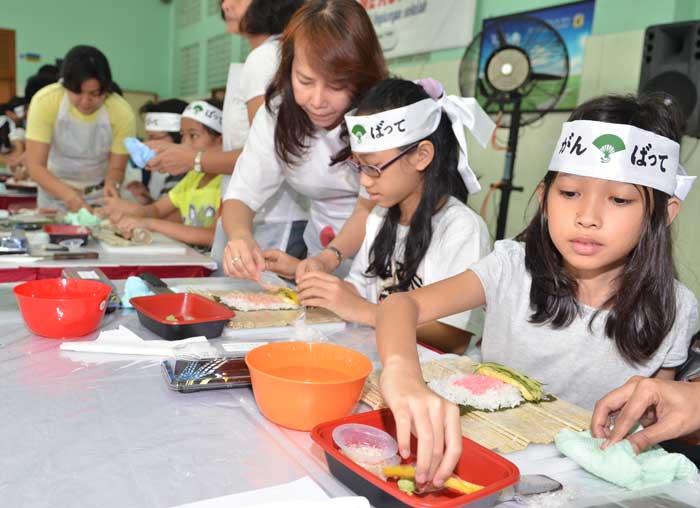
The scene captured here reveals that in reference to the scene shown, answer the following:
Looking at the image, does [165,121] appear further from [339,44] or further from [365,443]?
[365,443]

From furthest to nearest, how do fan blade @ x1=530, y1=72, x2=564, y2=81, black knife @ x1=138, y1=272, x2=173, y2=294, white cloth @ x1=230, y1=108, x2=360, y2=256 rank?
fan blade @ x1=530, y1=72, x2=564, y2=81 → white cloth @ x1=230, y1=108, x2=360, y2=256 → black knife @ x1=138, y1=272, x2=173, y2=294

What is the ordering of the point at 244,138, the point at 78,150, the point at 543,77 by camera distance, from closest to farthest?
the point at 244,138
the point at 543,77
the point at 78,150

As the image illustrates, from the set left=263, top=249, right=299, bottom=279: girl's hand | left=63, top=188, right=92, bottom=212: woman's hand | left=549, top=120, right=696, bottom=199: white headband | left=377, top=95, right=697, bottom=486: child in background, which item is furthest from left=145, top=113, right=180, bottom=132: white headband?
left=549, top=120, right=696, bottom=199: white headband

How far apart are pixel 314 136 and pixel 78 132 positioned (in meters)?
2.25

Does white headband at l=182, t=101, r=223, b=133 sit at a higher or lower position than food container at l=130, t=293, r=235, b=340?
higher

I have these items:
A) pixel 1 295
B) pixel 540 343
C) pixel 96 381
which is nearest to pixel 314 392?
pixel 96 381

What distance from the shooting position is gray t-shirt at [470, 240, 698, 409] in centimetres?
117

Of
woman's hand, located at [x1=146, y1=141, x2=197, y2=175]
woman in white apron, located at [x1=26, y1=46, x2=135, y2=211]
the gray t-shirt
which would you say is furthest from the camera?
woman in white apron, located at [x1=26, y1=46, x2=135, y2=211]

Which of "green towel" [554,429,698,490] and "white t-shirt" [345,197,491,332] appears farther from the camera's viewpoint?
"white t-shirt" [345,197,491,332]

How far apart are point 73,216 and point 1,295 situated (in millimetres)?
1311

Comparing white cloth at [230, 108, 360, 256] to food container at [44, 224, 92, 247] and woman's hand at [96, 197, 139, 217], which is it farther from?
woman's hand at [96, 197, 139, 217]

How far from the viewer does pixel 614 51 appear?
3.13 m

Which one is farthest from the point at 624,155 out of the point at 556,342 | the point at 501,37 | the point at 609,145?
the point at 501,37

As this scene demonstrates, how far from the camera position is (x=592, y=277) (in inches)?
48.1
